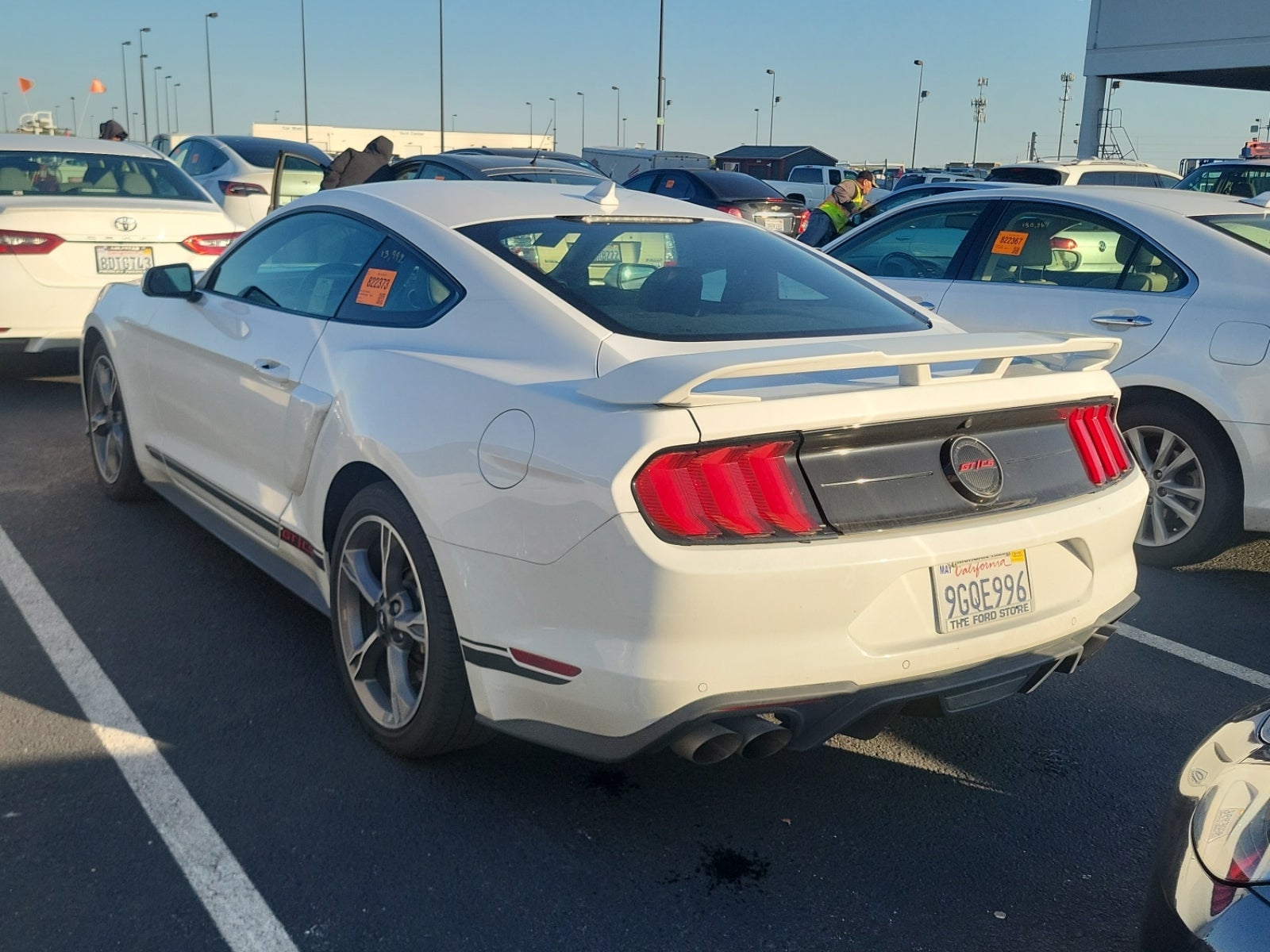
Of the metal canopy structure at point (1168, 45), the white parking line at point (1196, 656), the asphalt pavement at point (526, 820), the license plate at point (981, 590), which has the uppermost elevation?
the metal canopy structure at point (1168, 45)

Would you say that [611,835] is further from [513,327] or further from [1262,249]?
[1262,249]

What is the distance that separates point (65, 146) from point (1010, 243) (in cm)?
681

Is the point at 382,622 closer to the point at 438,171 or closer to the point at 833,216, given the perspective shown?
the point at 438,171

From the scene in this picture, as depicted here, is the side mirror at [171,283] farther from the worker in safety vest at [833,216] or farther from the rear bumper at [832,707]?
the worker in safety vest at [833,216]

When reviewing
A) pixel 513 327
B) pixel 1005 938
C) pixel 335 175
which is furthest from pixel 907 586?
pixel 335 175

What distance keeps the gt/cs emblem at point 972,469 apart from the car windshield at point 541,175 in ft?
23.1

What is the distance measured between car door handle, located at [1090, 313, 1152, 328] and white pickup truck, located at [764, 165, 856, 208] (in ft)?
89.1

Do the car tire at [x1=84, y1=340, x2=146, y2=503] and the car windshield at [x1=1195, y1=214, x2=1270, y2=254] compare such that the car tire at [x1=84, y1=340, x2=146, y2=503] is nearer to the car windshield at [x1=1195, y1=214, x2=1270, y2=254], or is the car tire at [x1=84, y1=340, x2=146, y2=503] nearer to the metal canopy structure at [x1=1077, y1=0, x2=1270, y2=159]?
the car windshield at [x1=1195, y1=214, x2=1270, y2=254]

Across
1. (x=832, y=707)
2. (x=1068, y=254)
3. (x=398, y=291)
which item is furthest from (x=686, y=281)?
(x=1068, y=254)

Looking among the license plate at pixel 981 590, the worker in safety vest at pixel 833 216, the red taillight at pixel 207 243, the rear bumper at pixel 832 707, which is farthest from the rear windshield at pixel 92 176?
the license plate at pixel 981 590

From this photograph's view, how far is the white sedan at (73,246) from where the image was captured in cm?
746

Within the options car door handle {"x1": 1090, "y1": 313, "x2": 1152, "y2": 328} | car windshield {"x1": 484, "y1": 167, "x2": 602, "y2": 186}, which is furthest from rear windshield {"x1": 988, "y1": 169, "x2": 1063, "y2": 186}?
car door handle {"x1": 1090, "y1": 313, "x2": 1152, "y2": 328}

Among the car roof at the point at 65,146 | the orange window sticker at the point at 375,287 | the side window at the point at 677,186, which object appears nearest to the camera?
the orange window sticker at the point at 375,287

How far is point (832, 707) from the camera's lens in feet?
8.80
